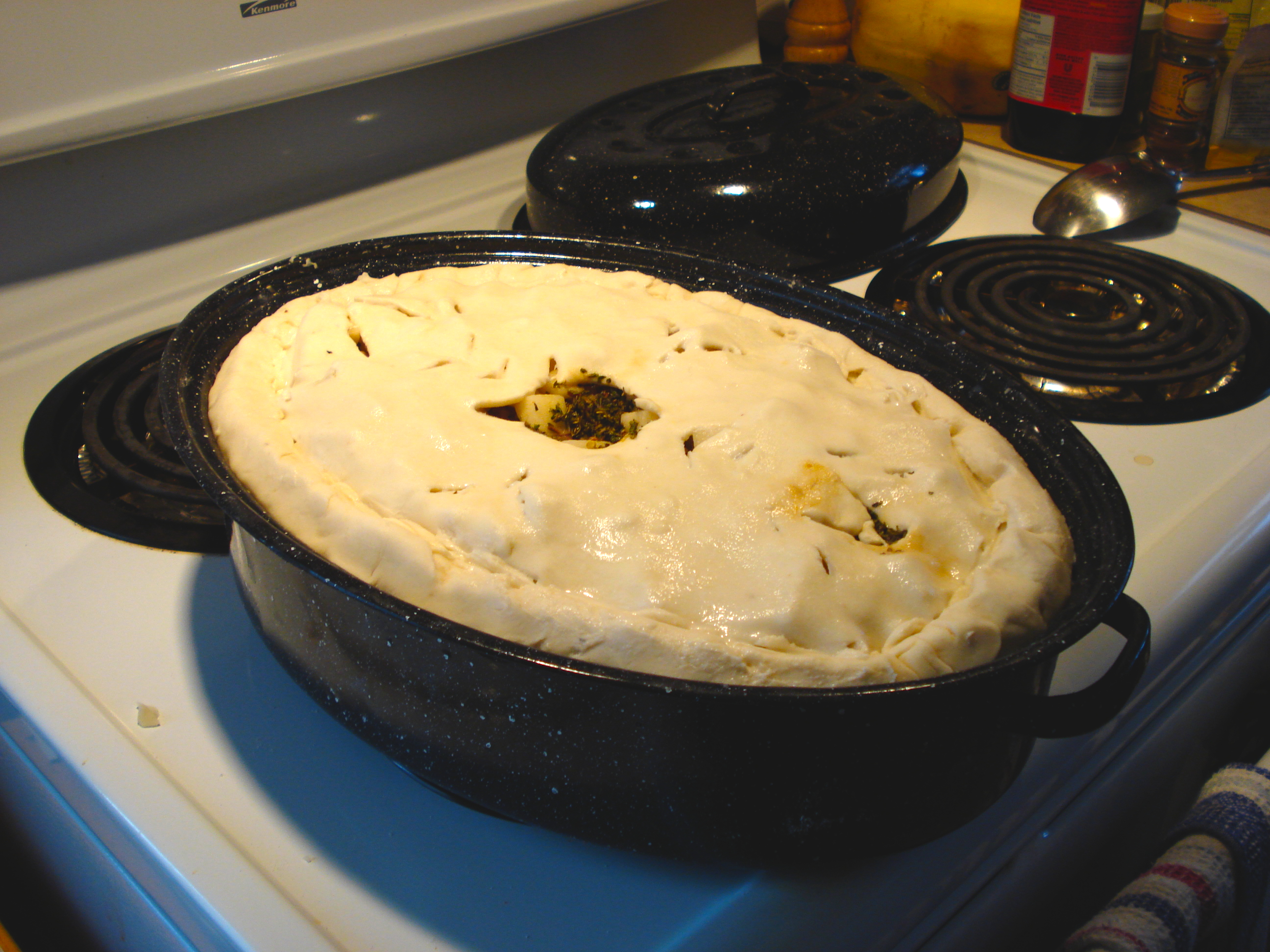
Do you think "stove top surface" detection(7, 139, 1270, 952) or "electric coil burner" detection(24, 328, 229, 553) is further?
"electric coil burner" detection(24, 328, 229, 553)

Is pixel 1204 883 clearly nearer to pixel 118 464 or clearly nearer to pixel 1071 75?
pixel 118 464

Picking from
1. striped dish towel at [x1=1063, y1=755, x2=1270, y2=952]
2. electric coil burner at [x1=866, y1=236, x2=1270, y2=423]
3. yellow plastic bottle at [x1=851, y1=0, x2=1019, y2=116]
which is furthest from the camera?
yellow plastic bottle at [x1=851, y1=0, x2=1019, y2=116]

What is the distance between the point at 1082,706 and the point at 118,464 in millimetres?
877

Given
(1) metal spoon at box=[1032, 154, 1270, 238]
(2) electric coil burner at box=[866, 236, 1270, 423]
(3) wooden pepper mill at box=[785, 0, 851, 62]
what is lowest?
(2) electric coil burner at box=[866, 236, 1270, 423]

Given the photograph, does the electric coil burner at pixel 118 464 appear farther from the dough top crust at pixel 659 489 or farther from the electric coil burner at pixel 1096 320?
the electric coil burner at pixel 1096 320

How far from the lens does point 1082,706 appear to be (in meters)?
0.52

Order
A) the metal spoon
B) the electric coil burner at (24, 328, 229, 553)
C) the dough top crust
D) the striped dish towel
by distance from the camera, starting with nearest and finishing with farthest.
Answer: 1. the dough top crust
2. the striped dish towel
3. the electric coil burner at (24, 328, 229, 553)
4. the metal spoon

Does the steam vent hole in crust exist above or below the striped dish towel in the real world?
above

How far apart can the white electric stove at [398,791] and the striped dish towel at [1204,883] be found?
0.13 feet

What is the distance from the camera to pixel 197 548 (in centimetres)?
84

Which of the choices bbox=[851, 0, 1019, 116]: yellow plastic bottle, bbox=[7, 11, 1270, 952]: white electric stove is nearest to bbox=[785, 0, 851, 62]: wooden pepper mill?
bbox=[851, 0, 1019, 116]: yellow plastic bottle

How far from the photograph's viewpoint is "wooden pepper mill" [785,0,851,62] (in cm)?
178

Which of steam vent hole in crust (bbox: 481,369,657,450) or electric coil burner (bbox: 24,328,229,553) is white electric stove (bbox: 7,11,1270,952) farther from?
steam vent hole in crust (bbox: 481,369,657,450)

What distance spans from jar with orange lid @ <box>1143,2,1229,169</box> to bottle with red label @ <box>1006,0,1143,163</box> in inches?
2.4
